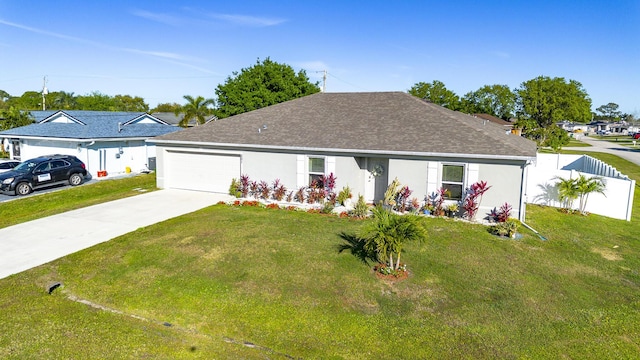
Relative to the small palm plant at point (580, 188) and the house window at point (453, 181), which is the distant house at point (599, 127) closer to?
the small palm plant at point (580, 188)

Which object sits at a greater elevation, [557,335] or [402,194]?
[402,194]

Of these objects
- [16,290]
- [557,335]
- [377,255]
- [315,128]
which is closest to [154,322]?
[16,290]

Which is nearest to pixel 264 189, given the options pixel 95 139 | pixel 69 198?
pixel 69 198

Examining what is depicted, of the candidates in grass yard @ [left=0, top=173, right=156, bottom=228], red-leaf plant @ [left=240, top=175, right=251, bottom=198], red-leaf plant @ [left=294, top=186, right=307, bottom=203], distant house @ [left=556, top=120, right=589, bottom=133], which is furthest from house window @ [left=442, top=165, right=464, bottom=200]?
distant house @ [left=556, top=120, right=589, bottom=133]

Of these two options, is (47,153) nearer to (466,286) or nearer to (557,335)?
(466,286)

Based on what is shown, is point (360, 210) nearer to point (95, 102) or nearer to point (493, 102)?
point (493, 102)

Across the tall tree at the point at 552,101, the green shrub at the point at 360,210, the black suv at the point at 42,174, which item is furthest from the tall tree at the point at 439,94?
the black suv at the point at 42,174
